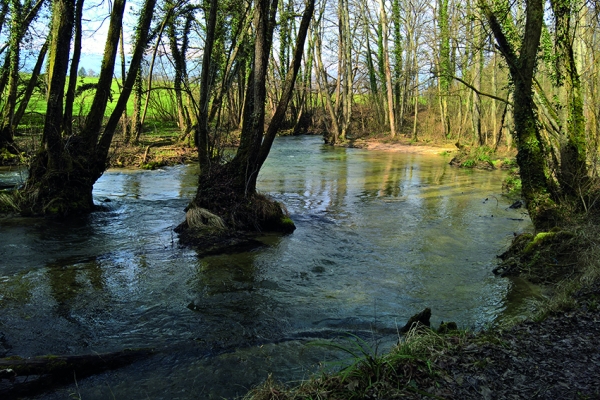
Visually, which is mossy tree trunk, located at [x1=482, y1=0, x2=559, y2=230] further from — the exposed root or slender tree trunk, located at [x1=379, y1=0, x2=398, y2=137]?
slender tree trunk, located at [x1=379, y1=0, x2=398, y2=137]

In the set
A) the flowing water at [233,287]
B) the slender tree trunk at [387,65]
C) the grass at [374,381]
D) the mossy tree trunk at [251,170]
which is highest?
the slender tree trunk at [387,65]

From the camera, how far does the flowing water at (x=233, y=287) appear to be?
5.03 meters

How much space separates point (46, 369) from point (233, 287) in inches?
127

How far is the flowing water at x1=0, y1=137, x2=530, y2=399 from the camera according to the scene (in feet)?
16.5

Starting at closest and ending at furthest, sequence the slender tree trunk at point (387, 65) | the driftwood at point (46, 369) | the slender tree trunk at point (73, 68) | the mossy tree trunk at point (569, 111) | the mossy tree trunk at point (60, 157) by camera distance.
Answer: the driftwood at point (46, 369) → the mossy tree trunk at point (569, 111) → the mossy tree trunk at point (60, 157) → the slender tree trunk at point (73, 68) → the slender tree trunk at point (387, 65)

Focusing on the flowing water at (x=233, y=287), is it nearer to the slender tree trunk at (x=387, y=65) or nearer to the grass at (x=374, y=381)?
the grass at (x=374, y=381)

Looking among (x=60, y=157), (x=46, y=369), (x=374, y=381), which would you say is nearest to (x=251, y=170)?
(x=60, y=157)

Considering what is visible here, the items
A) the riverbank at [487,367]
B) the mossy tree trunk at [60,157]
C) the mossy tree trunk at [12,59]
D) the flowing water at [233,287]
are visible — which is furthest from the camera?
the mossy tree trunk at [12,59]

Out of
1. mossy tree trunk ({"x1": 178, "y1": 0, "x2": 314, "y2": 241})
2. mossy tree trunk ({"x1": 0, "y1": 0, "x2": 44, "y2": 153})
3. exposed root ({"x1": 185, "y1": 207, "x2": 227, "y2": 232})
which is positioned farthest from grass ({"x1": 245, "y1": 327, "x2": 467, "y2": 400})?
mossy tree trunk ({"x1": 0, "y1": 0, "x2": 44, "y2": 153})

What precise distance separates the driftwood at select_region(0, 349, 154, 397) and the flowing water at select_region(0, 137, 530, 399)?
0.48ft

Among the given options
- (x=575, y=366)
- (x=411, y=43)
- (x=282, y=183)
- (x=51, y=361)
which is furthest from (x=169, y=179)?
(x=411, y=43)

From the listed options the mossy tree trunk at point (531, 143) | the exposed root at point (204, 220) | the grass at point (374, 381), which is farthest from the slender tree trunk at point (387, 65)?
the grass at point (374, 381)

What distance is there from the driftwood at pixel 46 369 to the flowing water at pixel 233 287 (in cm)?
15

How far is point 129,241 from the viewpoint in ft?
32.3
